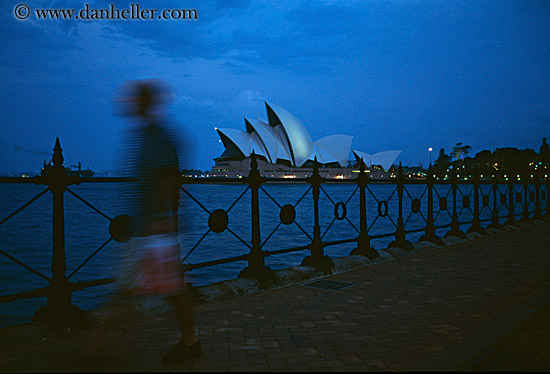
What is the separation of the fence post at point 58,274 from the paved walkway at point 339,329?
238mm

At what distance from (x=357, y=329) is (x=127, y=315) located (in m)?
2.00

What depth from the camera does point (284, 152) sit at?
237 feet

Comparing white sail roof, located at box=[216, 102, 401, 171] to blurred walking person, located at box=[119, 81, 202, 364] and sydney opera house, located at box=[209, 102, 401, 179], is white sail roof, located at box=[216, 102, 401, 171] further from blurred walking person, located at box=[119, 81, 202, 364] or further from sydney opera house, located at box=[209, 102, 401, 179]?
blurred walking person, located at box=[119, 81, 202, 364]

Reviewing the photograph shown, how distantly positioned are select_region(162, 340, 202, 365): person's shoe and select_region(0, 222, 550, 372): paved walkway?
47 millimetres

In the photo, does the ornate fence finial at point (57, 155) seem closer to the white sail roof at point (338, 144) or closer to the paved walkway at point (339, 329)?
the paved walkway at point (339, 329)

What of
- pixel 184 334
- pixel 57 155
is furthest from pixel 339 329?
pixel 57 155

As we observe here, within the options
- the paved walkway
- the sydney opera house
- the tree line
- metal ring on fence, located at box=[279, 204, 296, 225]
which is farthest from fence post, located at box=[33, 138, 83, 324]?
the tree line

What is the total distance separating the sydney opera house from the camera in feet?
227

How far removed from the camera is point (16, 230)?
802 inches

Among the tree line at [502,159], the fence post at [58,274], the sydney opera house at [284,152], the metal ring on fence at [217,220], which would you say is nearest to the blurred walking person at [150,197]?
the fence post at [58,274]

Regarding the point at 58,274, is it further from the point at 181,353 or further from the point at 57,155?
the point at 181,353

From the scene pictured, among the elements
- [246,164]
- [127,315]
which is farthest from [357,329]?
[246,164]

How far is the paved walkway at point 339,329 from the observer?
2.80m

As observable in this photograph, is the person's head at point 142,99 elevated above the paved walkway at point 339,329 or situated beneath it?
elevated above
